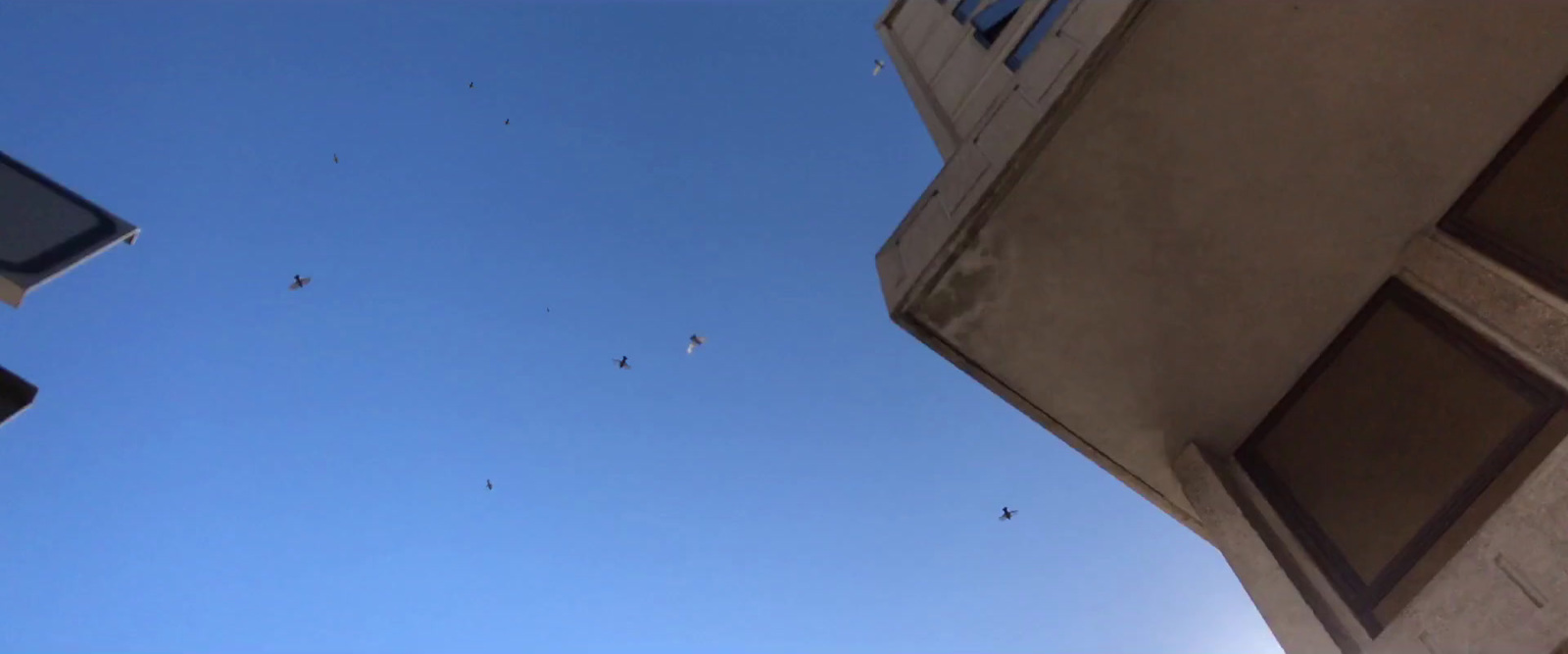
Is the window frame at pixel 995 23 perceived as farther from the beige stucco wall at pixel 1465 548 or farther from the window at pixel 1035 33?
the beige stucco wall at pixel 1465 548

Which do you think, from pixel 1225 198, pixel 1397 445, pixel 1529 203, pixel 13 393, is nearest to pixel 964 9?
pixel 1225 198

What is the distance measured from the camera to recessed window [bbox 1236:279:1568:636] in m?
7.00

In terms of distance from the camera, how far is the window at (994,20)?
12.0 m

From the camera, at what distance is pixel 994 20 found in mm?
12406

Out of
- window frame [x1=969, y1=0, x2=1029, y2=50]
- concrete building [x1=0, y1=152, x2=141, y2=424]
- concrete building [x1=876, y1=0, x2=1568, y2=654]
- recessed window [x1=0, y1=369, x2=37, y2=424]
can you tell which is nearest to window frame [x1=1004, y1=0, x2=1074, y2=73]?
window frame [x1=969, y1=0, x2=1029, y2=50]

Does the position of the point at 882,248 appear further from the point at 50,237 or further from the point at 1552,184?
the point at 50,237

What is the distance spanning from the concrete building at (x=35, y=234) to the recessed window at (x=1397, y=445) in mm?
8743

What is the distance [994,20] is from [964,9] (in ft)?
5.07

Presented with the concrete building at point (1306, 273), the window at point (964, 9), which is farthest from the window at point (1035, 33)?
the window at point (964, 9)

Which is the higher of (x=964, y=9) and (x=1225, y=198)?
(x=964, y=9)

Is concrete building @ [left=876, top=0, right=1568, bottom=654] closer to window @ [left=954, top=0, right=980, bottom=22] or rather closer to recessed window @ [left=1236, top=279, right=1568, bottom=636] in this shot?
recessed window @ [left=1236, top=279, right=1568, bottom=636]

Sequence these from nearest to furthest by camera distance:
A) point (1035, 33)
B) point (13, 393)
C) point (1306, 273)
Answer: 1. point (13, 393)
2. point (1306, 273)
3. point (1035, 33)

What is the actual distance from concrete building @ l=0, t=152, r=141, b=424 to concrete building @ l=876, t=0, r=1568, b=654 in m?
6.40

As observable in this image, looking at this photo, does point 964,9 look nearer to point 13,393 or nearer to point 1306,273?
point 1306,273
